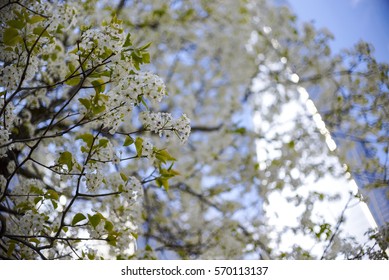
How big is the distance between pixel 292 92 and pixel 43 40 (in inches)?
78.6

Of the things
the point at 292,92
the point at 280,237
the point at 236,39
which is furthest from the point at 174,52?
the point at 280,237

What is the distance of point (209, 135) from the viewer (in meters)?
2.85

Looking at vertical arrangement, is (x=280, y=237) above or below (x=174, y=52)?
below

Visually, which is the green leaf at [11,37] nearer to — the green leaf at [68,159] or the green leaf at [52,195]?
the green leaf at [68,159]

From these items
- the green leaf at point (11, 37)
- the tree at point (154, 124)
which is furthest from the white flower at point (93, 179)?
the green leaf at point (11, 37)

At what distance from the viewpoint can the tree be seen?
1045 millimetres

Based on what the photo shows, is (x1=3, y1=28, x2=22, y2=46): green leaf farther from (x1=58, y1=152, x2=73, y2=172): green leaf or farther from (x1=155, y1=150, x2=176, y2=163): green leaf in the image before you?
(x1=155, y1=150, x2=176, y2=163): green leaf

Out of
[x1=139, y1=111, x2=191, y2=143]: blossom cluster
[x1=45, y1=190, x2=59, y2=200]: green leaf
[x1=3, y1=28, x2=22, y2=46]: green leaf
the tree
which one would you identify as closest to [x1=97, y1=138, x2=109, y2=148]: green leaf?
the tree

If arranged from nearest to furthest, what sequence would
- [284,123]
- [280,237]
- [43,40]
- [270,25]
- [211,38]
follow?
[43,40], [280,237], [284,123], [270,25], [211,38]

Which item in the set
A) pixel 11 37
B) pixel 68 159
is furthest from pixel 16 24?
pixel 68 159

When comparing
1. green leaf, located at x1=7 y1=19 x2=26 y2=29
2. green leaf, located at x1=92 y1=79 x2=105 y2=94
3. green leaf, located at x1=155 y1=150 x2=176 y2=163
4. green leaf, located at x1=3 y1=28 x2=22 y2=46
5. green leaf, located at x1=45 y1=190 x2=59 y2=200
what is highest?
green leaf, located at x1=7 y1=19 x2=26 y2=29

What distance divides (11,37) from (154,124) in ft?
1.41

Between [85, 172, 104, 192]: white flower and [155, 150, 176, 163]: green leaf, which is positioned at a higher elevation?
[155, 150, 176, 163]: green leaf
